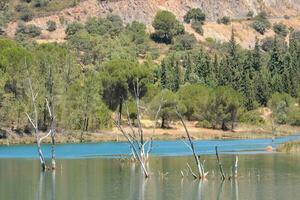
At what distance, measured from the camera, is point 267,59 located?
570ft

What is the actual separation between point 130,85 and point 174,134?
43.3 ft

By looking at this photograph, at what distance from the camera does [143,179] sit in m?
54.7

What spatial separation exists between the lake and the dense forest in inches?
354

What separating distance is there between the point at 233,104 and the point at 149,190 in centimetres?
7602

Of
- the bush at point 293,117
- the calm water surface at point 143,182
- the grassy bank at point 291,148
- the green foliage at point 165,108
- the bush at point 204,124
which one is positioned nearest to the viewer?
the calm water surface at point 143,182

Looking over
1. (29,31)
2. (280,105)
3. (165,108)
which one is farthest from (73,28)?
(165,108)

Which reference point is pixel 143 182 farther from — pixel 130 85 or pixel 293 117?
pixel 293 117

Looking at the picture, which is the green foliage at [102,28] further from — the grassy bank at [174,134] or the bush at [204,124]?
the bush at [204,124]

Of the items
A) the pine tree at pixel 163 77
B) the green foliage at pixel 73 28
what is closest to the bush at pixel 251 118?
the pine tree at pixel 163 77

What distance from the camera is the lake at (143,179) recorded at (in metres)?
46.8

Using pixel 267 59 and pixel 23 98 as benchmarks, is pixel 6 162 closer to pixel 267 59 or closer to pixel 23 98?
pixel 23 98

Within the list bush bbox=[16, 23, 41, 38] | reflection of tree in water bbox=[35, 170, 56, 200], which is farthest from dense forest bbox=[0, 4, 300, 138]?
bush bbox=[16, 23, 41, 38]

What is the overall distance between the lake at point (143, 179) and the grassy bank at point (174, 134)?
21.1m

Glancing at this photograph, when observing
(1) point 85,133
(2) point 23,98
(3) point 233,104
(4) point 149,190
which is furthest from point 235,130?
(4) point 149,190
